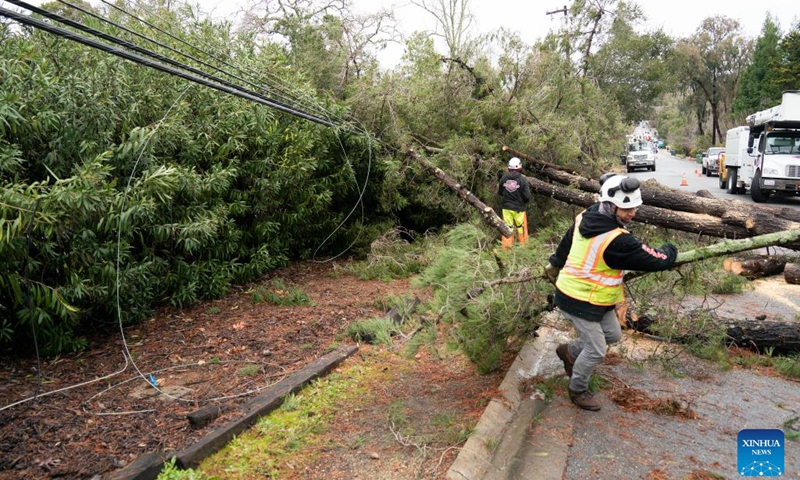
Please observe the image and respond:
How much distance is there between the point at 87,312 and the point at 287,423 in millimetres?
2833

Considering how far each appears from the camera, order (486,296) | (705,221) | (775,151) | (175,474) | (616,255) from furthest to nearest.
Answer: (775,151) < (705,221) < (486,296) < (616,255) < (175,474)

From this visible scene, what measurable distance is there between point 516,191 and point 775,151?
1232 cm

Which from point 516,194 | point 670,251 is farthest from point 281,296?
point 670,251

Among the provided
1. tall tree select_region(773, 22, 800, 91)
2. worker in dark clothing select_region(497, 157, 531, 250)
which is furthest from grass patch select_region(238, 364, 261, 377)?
tall tree select_region(773, 22, 800, 91)

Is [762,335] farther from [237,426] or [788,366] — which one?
[237,426]

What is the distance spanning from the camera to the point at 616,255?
3.59 meters

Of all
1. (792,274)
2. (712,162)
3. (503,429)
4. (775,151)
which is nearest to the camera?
(503,429)

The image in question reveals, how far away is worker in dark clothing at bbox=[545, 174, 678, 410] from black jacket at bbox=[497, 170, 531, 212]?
14.0 ft

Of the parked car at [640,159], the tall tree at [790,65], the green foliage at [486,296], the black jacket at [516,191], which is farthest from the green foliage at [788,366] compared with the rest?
the tall tree at [790,65]

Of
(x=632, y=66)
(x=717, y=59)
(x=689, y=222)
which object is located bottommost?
(x=689, y=222)

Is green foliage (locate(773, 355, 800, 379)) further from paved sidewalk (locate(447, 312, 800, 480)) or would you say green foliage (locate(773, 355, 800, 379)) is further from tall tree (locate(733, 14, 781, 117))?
tall tree (locate(733, 14, 781, 117))

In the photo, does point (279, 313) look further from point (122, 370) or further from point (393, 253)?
point (393, 253)

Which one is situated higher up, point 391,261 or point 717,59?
point 717,59

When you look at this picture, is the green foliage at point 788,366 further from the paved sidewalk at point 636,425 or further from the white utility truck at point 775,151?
the white utility truck at point 775,151
